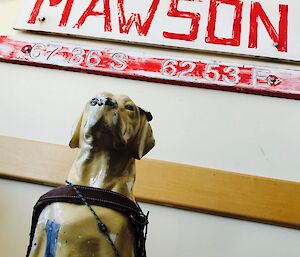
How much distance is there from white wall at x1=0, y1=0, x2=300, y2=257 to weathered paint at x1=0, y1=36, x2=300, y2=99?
25 mm

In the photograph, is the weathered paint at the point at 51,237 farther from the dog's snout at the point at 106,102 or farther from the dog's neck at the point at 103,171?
the dog's snout at the point at 106,102

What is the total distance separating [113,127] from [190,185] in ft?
1.78

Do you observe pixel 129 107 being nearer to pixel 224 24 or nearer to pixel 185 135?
pixel 185 135

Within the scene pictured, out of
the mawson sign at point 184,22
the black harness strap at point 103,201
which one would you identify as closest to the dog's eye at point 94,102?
the black harness strap at point 103,201

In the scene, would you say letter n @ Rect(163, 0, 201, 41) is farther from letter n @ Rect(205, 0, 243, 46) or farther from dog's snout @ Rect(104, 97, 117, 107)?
dog's snout @ Rect(104, 97, 117, 107)

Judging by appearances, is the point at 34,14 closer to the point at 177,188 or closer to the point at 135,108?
the point at 177,188

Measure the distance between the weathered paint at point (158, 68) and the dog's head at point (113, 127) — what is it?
665 millimetres

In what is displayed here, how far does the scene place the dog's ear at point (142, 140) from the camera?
79cm

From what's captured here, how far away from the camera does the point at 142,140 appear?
80 cm

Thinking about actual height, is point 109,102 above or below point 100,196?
above

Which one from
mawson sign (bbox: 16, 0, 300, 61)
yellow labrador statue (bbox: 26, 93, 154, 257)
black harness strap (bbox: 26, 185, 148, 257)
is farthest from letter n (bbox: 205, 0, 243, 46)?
black harness strap (bbox: 26, 185, 148, 257)

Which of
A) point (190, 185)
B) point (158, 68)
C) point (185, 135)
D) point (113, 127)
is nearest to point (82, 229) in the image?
point (113, 127)

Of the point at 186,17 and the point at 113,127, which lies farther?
the point at 186,17

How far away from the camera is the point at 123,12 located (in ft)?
5.33
